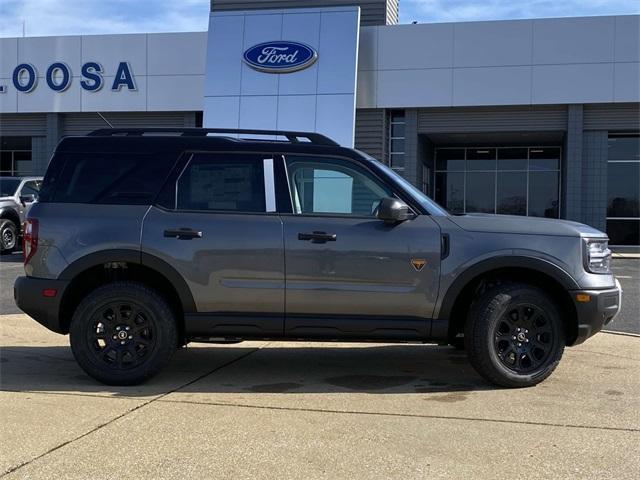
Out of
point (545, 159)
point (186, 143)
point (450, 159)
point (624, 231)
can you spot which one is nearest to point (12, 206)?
point (186, 143)

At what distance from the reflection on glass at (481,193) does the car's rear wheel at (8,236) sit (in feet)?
52.0

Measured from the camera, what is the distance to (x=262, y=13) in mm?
21688

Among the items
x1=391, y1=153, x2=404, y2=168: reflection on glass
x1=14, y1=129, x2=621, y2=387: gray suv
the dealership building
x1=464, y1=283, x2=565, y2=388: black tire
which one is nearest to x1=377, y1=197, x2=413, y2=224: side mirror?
x1=14, y1=129, x2=621, y2=387: gray suv

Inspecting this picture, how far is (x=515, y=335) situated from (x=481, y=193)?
20.1m

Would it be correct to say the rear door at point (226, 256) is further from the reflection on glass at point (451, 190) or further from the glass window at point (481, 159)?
the glass window at point (481, 159)

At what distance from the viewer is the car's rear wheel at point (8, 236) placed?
14.8 meters

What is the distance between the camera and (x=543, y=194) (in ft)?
78.9

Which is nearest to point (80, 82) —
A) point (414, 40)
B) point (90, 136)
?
point (414, 40)

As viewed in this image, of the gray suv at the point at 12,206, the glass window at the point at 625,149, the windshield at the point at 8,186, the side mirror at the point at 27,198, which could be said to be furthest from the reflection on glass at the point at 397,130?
the windshield at the point at 8,186

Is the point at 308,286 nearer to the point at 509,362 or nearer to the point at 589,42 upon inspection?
the point at 509,362

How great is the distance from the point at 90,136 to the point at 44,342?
9.22 feet

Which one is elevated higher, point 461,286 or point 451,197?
point 451,197

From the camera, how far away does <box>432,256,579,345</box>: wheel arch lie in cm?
516

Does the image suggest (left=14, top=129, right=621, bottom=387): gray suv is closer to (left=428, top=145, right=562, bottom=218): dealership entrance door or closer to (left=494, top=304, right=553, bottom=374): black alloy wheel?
(left=494, top=304, right=553, bottom=374): black alloy wheel
